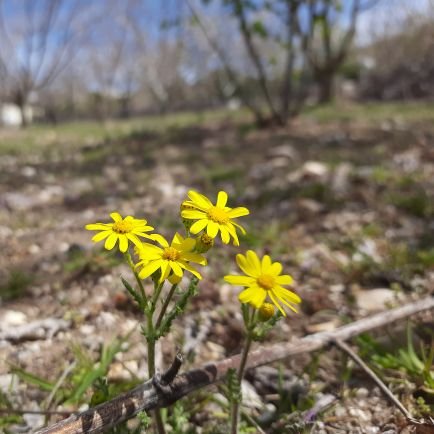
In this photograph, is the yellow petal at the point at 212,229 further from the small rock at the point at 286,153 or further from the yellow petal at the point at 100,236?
the small rock at the point at 286,153

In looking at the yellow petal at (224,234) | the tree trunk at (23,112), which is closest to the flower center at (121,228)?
the yellow petal at (224,234)

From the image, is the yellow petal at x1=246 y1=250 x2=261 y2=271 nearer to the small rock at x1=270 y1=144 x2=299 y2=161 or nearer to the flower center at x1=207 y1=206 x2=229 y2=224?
the flower center at x1=207 y1=206 x2=229 y2=224

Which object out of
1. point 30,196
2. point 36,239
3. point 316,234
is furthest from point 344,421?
point 30,196

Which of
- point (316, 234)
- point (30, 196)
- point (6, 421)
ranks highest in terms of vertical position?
point (30, 196)

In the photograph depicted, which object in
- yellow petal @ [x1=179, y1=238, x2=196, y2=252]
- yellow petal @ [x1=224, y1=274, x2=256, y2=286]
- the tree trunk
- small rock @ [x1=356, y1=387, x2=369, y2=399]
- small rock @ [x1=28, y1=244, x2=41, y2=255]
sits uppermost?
the tree trunk

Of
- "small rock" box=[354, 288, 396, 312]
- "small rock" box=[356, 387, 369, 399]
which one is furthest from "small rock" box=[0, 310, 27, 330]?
"small rock" box=[354, 288, 396, 312]

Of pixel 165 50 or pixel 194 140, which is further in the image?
pixel 165 50

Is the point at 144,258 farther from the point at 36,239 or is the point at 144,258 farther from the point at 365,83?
the point at 365,83
